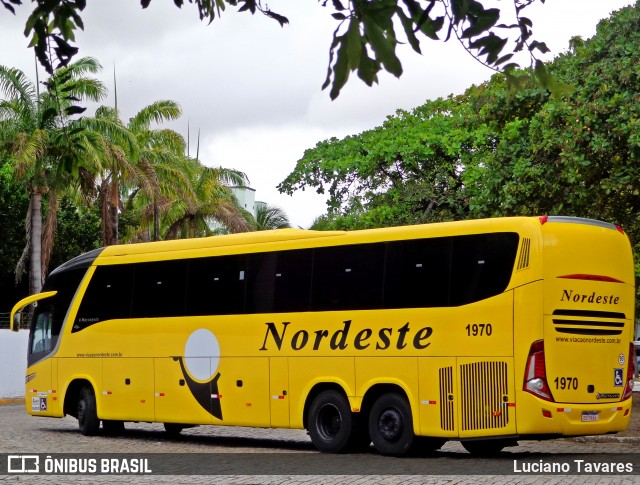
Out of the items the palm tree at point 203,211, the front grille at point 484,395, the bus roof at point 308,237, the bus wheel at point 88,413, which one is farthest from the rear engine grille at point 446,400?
the palm tree at point 203,211

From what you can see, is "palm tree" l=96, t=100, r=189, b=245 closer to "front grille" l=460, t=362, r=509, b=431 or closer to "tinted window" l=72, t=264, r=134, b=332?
"tinted window" l=72, t=264, r=134, b=332

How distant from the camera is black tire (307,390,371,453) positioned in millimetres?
16625

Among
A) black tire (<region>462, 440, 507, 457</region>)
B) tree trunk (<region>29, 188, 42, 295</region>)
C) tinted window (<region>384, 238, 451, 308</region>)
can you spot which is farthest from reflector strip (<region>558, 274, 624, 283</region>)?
tree trunk (<region>29, 188, 42, 295</region>)

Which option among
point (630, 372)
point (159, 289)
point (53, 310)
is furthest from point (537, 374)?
point (53, 310)

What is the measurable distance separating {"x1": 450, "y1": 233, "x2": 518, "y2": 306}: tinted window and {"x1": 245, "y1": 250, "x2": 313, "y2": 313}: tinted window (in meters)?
2.72

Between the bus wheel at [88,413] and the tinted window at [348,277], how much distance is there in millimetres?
5655

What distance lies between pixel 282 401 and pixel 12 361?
18960 mm

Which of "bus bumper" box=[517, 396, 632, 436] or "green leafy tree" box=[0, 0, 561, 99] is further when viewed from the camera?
"bus bumper" box=[517, 396, 632, 436]

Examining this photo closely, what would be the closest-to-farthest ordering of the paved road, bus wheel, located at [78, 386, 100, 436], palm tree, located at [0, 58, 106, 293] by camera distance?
the paved road < bus wheel, located at [78, 386, 100, 436] < palm tree, located at [0, 58, 106, 293]

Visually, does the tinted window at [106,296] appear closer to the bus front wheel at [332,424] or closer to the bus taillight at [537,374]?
the bus front wheel at [332,424]

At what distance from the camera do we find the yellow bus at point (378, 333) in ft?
49.2

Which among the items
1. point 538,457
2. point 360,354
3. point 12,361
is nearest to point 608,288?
point 538,457

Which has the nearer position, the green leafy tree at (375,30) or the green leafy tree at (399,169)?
the green leafy tree at (375,30)

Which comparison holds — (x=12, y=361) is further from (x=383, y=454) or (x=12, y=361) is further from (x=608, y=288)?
(x=608, y=288)
